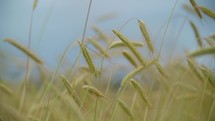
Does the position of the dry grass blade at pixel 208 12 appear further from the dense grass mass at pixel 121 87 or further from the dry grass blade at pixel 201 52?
the dry grass blade at pixel 201 52

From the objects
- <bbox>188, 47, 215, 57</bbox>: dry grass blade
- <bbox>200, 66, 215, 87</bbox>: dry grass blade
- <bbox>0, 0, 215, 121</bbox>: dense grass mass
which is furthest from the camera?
<bbox>200, 66, 215, 87</bbox>: dry grass blade

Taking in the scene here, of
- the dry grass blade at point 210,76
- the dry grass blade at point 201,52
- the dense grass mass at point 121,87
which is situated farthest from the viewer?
the dry grass blade at point 210,76

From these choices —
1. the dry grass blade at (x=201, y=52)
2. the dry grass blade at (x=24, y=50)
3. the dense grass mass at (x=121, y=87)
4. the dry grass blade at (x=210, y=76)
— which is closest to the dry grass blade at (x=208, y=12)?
the dense grass mass at (x=121, y=87)

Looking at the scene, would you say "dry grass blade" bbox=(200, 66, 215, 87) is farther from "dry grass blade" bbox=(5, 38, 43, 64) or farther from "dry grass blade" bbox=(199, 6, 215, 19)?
"dry grass blade" bbox=(5, 38, 43, 64)

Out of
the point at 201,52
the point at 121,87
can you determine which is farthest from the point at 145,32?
the point at 201,52

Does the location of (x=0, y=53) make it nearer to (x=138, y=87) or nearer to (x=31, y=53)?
(x=31, y=53)

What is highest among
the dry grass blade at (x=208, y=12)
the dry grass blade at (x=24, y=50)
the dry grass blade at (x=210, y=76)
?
the dry grass blade at (x=24, y=50)

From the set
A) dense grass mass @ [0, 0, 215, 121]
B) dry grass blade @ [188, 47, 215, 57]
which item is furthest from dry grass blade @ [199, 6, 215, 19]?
dry grass blade @ [188, 47, 215, 57]

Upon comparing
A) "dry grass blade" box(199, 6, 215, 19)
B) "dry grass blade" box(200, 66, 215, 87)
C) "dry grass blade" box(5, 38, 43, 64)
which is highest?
"dry grass blade" box(5, 38, 43, 64)

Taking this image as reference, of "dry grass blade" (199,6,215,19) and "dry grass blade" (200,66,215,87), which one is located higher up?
"dry grass blade" (199,6,215,19)

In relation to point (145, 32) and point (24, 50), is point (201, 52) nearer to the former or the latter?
point (145, 32)

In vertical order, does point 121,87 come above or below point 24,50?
below

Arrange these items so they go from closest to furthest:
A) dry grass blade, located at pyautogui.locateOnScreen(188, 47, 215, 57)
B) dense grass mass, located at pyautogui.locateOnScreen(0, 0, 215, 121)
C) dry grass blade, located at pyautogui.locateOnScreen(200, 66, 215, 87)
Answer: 1. dry grass blade, located at pyautogui.locateOnScreen(188, 47, 215, 57)
2. dense grass mass, located at pyautogui.locateOnScreen(0, 0, 215, 121)
3. dry grass blade, located at pyautogui.locateOnScreen(200, 66, 215, 87)

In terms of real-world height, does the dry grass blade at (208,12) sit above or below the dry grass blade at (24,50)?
below
